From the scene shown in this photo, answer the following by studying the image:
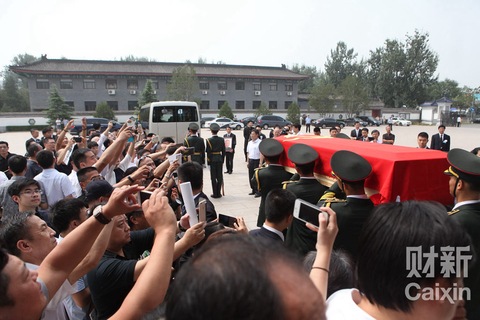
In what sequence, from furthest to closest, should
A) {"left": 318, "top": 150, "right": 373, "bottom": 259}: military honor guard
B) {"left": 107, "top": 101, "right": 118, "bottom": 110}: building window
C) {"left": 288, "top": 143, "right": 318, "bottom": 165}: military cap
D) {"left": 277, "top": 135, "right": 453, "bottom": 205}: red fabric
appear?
{"left": 107, "top": 101, "right": 118, "bottom": 110}: building window < {"left": 288, "top": 143, "right": 318, "bottom": 165}: military cap < {"left": 277, "top": 135, "right": 453, "bottom": 205}: red fabric < {"left": 318, "top": 150, "right": 373, "bottom": 259}: military honor guard

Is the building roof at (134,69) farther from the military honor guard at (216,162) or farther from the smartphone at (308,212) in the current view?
the smartphone at (308,212)

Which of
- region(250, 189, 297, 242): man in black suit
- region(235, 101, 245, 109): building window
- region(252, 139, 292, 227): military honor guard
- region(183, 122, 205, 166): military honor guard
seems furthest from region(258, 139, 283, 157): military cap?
region(235, 101, 245, 109): building window

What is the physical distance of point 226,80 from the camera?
1380 inches

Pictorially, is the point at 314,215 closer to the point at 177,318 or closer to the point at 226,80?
the point at 177,318

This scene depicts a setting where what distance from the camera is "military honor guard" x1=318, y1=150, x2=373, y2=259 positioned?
2293 mm

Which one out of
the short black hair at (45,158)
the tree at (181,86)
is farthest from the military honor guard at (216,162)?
the tree at (181,86)

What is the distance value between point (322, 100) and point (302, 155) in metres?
34.9

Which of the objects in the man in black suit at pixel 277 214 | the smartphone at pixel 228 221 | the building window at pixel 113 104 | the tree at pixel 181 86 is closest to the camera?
the smartphone at pixel 228 221

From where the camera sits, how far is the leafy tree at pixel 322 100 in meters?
35.4

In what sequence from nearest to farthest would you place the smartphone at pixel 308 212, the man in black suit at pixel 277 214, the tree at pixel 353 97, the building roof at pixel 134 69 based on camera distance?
the smartphone at pixel 308 212
the man in black suit at pixel 277 214
the building roof at pixel 134 69
the tree at pixel 353 97

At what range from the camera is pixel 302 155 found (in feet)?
10.2

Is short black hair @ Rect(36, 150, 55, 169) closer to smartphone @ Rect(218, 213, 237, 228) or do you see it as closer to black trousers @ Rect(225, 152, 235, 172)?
smartphone @ Rect(218, 213, 237, 228)

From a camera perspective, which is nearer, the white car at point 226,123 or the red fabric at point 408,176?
the red fabric at point 408,176

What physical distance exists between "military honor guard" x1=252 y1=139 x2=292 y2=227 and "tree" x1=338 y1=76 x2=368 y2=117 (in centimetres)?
3459
